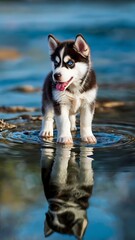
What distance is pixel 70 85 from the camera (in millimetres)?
7801

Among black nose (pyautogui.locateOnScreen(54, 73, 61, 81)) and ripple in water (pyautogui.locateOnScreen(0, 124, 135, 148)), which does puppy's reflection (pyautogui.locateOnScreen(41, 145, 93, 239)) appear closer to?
ripple in water (pyautogui.locateOnScreen(0, 124, 135, 148))

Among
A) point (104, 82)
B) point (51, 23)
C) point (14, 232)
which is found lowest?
point (14, 232)

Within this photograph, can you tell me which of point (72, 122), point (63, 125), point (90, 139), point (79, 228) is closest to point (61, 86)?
point (63, 125)

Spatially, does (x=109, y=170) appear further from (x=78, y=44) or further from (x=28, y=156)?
(x=78, y=44)

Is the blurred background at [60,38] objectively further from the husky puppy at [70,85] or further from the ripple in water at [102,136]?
the husky puppy at [70,85]

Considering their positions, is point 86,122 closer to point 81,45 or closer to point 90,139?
point 90,139

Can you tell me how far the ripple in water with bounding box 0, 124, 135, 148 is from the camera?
26.0 feet

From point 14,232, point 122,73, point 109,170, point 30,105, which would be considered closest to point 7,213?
point 14,232

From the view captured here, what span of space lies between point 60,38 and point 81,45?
12.6 metres

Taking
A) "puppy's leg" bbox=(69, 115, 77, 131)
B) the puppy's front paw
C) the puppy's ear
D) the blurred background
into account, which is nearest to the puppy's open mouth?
the puppy's ear

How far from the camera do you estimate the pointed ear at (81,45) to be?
7547 millimetres

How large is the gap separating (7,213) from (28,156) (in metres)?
1.95

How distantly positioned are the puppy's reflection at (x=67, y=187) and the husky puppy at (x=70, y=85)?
359mm

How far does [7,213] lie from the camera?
532 cm
